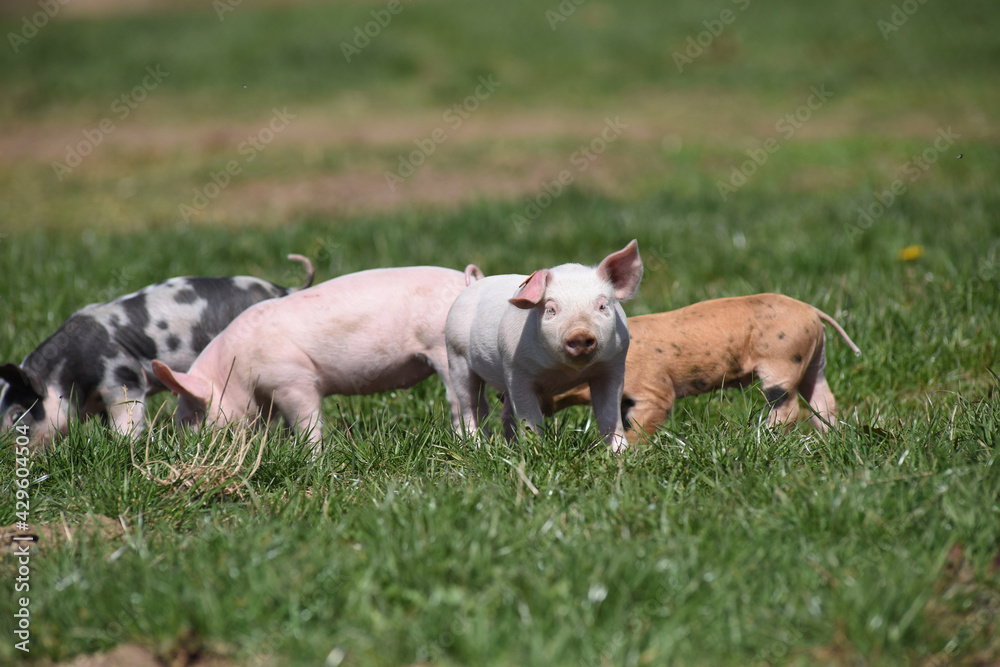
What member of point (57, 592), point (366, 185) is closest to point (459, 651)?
point (57, 592)

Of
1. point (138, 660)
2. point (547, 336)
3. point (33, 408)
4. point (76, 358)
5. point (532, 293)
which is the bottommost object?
point (33, 408)

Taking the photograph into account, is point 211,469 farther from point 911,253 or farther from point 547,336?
point 911,253

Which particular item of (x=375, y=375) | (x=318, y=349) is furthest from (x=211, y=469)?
(x=375, y=375)

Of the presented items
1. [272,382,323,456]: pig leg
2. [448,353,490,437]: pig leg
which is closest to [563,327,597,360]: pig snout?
[448,353,490,437]: pig leg

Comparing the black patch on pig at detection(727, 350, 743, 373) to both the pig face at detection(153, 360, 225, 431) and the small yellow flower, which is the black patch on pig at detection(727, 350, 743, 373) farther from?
the small yellow flower

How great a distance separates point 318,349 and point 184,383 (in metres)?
0.59

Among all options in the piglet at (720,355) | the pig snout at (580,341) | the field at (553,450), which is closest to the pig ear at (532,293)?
the pig snout at (580,341)

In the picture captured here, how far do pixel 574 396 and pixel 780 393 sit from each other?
2.94ft

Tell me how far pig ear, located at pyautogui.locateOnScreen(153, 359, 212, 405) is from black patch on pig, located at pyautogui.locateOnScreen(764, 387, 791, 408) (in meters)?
2.45

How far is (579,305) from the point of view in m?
3.33

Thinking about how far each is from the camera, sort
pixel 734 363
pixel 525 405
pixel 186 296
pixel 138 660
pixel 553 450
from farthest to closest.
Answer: pixel 186 296 → pixel 734 363 → pixel 525 405 → pixel 553 450 → pixel 138 660

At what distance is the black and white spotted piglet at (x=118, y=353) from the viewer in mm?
4254

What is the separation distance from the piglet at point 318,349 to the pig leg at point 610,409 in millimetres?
792

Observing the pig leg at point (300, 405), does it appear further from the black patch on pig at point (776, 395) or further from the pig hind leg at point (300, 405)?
the black patch on pig at point (776, 395)
